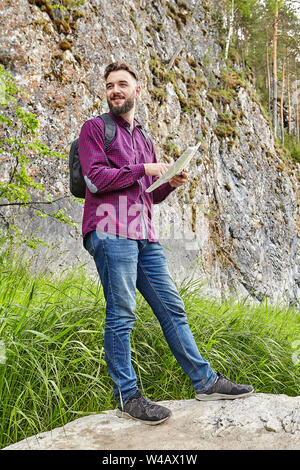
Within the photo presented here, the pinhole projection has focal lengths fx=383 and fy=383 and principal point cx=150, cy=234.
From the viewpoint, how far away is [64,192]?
6027 mm

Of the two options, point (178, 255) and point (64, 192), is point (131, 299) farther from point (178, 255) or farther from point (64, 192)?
point (178, 255)

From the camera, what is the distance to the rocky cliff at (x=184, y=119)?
20.0 ft

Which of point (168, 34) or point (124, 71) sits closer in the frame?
point (124, 71)

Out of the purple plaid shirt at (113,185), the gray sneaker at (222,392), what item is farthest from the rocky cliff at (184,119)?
the gray sneaker at (222,392)

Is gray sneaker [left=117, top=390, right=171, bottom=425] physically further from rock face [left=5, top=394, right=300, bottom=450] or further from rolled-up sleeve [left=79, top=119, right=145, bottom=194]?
rolled-up sleeve [left=79, top=119, right=145, bottom=194]

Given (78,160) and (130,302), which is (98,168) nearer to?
(78,160)

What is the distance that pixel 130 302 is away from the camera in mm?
2383

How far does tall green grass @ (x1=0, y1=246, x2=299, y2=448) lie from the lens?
2241 millimetres

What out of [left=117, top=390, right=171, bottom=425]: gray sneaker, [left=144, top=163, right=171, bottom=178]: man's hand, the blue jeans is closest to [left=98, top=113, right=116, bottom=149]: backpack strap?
[left=144, top=163, right=171, bottom=178]: man's hand

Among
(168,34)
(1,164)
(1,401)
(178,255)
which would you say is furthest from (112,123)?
(168,34)

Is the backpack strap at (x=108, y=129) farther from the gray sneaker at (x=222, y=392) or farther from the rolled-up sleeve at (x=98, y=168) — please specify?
the gray sneaker at (x=222, y=392)

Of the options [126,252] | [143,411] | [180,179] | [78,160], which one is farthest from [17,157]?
[143,411]

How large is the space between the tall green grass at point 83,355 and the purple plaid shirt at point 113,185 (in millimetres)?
662
